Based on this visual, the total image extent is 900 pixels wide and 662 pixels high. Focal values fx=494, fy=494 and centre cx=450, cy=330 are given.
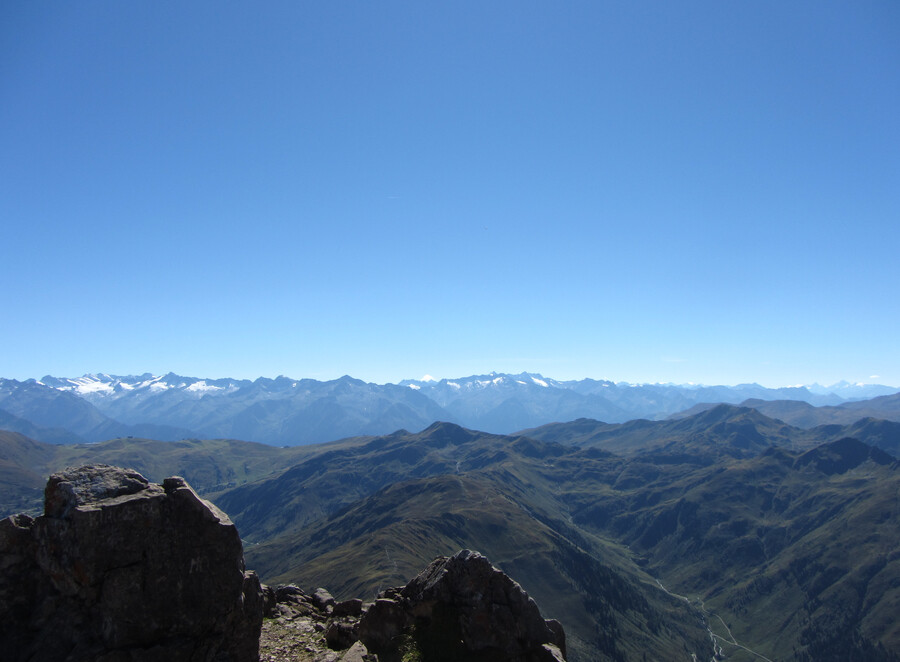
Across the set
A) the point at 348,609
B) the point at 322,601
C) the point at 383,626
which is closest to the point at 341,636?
the point at 383,626

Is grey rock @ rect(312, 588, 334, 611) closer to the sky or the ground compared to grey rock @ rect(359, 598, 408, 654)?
closer to the ground

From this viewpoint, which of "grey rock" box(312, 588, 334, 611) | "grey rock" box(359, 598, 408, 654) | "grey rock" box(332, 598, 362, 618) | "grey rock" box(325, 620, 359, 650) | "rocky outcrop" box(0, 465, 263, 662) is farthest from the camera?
"grey rock" box(312, 588, 334, 611)

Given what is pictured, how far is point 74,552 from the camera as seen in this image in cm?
1917

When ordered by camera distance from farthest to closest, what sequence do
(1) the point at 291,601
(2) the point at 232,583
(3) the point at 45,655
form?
(1) the point at 291,601 → (2) the point at 232,583 → (3) the point at 45,655

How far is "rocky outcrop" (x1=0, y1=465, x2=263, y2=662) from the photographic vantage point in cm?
1873

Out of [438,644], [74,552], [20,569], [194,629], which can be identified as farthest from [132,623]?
[438,644]

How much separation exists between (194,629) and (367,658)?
8.69 m

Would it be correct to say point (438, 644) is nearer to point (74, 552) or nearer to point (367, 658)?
point (367, 658)

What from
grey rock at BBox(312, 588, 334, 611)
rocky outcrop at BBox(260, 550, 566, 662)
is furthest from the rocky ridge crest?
grey rock at BBox(312, 588, 334, 611)

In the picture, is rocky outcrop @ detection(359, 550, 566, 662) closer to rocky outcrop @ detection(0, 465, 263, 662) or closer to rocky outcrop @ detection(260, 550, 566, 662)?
rocky outcrop @ detection(260, 550, 566, 662)

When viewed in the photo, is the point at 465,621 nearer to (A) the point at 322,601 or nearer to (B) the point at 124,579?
(A) the point at 322,601

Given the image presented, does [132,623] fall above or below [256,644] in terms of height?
above

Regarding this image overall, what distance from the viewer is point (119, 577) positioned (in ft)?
62.5

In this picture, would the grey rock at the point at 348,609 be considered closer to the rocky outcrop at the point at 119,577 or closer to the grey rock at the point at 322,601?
the grey rock at the point at 322,601
